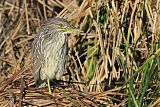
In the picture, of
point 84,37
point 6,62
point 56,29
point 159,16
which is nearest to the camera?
point 56,29

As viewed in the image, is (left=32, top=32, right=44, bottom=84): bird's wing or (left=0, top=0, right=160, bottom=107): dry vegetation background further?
(left=32, top=32, right=44, bottom=84): bird's wing

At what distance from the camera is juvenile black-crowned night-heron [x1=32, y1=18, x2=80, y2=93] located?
4.03 meters

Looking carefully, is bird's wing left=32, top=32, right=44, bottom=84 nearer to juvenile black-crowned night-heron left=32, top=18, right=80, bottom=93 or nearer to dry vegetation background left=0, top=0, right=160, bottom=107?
juvenile black-crowned night-heron left=32, top=18, right=80, bottom=93

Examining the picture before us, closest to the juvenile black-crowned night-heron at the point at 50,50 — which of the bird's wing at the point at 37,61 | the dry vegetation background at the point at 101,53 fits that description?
the bird's wing at the point at 37,61

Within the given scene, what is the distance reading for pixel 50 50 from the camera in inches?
162

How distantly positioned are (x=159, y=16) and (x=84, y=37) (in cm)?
75

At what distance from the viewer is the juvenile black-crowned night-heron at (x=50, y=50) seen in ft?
13.2

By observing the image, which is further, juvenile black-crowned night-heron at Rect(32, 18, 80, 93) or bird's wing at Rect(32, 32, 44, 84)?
bird's wing at Rect(32, 32, 44, 84)

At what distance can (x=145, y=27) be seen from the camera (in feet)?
15.3

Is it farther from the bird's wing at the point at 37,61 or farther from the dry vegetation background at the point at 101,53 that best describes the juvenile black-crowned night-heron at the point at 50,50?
the dry vegetation background at the point at 101,53

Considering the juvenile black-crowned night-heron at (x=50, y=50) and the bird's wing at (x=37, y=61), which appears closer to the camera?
the juvenile black-crowned night-heron at (x=50, y=50)

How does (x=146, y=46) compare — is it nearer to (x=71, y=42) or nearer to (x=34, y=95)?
(x=71, y=42)

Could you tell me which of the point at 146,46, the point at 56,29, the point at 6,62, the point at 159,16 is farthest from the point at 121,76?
the point at 6,62

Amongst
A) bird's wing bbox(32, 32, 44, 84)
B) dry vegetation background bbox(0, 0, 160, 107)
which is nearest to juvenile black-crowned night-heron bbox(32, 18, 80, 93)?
bird's wing bbox(32, 32, 44, 84)
